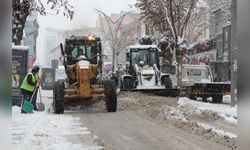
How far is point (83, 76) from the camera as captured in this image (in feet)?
52.2

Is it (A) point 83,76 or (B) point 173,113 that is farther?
(A) point 83,76

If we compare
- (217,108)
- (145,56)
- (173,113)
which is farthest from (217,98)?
(173,113)

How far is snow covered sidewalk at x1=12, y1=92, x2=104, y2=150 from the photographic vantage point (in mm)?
8266

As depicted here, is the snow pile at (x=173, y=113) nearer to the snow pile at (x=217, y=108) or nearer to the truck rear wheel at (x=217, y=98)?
the snow pile at (x=217, y=108)

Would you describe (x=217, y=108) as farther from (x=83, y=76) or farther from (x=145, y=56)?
(x=145, y=56)

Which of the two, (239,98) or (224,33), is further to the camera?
(224,33)

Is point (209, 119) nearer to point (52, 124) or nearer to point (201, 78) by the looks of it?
point (52, 124)

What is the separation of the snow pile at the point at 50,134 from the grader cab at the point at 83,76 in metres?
2.44

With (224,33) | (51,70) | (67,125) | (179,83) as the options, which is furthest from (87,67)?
(224,33)

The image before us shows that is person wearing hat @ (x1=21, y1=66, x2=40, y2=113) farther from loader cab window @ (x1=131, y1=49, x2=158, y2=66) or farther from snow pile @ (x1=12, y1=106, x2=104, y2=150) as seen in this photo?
loader cab window @ (x1=131, y1=49, x2=158, y2=66)

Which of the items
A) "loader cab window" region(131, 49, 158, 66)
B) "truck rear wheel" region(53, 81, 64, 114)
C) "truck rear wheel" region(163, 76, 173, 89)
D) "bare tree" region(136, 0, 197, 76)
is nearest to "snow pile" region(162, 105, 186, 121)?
"truck rear wheel" region(53, 81, 64, 114)

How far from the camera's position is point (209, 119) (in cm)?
1399

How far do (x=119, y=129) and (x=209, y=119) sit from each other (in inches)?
142

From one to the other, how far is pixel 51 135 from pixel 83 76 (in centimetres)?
622
